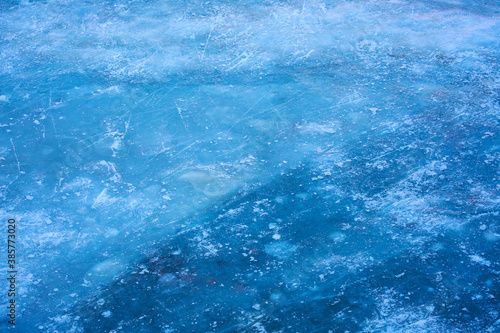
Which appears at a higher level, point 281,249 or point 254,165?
point 254,165

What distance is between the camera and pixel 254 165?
4.84 m

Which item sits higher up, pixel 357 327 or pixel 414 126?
pixel 414 126

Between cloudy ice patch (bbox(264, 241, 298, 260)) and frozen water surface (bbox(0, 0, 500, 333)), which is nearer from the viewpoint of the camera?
frozen water surface (bbox(0, 0, 500, 333))

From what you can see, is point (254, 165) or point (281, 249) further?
point (254, 165)

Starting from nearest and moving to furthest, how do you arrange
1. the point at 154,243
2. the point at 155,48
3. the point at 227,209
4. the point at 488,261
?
the point at 488,261
the point at 154,243
the point at 227,209
the point at 155,48

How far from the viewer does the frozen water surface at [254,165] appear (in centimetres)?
366

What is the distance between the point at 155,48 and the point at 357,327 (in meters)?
5.09

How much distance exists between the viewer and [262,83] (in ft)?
19.4

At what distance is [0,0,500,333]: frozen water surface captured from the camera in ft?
12.0

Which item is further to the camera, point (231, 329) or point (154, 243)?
point (154, 243)

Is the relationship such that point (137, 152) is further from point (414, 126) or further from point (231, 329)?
point (414, 126)

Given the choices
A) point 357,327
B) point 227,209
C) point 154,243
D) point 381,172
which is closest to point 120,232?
point 154,243

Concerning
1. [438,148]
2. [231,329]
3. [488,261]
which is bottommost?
[231,329]

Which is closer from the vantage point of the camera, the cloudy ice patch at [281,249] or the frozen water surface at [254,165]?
the frozen water surface at [254,165]
